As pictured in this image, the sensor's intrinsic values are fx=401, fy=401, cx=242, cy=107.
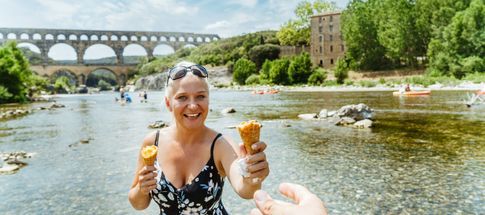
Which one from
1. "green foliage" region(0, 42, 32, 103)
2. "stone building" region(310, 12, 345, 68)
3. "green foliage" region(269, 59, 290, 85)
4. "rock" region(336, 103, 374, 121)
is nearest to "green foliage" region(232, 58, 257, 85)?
"green foliage" region(269, 59, 290, 85)

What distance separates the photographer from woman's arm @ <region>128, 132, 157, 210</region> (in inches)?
99.7

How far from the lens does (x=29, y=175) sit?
8.94 metres

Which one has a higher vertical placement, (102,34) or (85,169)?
(102,34)

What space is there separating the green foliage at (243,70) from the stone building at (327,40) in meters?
14.0

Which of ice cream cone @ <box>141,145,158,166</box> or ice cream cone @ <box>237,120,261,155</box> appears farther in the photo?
ice cream cone @ <box>141,145,158,166</box>

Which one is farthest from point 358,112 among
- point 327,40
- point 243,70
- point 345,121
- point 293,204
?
point 327,40

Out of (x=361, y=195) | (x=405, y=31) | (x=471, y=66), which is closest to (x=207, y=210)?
(x=361, y=195)

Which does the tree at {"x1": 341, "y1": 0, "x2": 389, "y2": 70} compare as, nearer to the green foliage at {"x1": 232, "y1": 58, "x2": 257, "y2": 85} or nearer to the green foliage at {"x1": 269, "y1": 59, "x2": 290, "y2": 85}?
the green foliage at {"x1": 269, "y1": 59, "x2": 290, "y2": 85}

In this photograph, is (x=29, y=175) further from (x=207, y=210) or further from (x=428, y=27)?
(x=428, y=27)

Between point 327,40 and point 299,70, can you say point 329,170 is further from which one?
point 327,40

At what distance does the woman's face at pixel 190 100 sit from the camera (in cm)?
287

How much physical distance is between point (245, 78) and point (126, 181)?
7568 centimetres

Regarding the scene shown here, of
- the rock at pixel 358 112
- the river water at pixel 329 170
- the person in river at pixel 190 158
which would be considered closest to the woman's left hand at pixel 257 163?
the person in river at pixel 190 158

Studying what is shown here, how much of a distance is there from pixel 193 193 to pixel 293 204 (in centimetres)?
152
